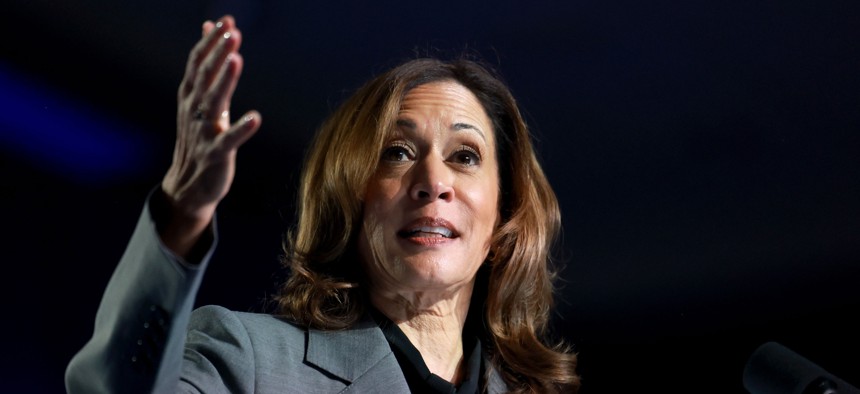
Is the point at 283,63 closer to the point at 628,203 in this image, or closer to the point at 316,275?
the point at 316,275

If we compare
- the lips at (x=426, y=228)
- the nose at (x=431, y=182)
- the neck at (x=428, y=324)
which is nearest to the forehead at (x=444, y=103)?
the nose at (x=431, y=182)

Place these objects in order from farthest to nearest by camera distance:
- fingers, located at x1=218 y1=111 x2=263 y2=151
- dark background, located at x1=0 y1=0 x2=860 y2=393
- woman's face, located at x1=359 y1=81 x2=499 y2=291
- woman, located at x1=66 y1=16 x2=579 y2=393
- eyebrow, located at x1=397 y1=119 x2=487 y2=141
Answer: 1. dark background, located at x1=0 y1=0 x2=860 y2=393
2. eyebrow, located at x1=397 y1=119 x2=487 y2=141
3. woman's face, located at x1=359 y1=81 x2=499 y2=291
4. woman, located at x1=66 y1=16 x2=579 y2=393
5. fingers, located at x1=218 y1=111 x2=263 y2=151

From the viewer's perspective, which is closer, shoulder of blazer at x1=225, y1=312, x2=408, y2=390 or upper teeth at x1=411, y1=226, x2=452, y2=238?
shoulder of blazer at x1=225, y1=312, x2=408, y2=390

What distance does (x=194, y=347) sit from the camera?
157 centimetres

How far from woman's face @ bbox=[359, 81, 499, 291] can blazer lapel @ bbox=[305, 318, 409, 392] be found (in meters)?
0.13

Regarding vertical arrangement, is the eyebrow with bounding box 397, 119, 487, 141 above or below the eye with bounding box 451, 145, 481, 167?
above

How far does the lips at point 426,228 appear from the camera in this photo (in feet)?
5.98

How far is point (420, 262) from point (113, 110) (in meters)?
0.79

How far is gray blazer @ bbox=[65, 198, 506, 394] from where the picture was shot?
1.14 metres

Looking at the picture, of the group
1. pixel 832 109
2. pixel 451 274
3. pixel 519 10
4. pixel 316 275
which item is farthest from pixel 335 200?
pixel 832 109

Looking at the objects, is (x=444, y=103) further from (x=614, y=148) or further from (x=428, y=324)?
(x=614, y=148)

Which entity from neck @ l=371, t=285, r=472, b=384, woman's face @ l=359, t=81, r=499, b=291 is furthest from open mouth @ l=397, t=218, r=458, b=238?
neck @ l=371, t=285, r=472, b=384

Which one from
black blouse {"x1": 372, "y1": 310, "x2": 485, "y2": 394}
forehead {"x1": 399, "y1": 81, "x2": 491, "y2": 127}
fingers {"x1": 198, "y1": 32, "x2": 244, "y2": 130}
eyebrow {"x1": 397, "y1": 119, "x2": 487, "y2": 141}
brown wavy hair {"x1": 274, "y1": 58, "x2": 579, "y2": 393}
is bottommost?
black blouse {"x1": 372, "y1": 310, "x2": 485, "y2": 394}

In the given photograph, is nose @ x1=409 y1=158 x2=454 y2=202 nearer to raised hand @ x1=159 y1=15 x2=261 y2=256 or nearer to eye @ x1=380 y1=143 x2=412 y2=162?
eye @ x1=380 y1=143 x2=412 y2=162
